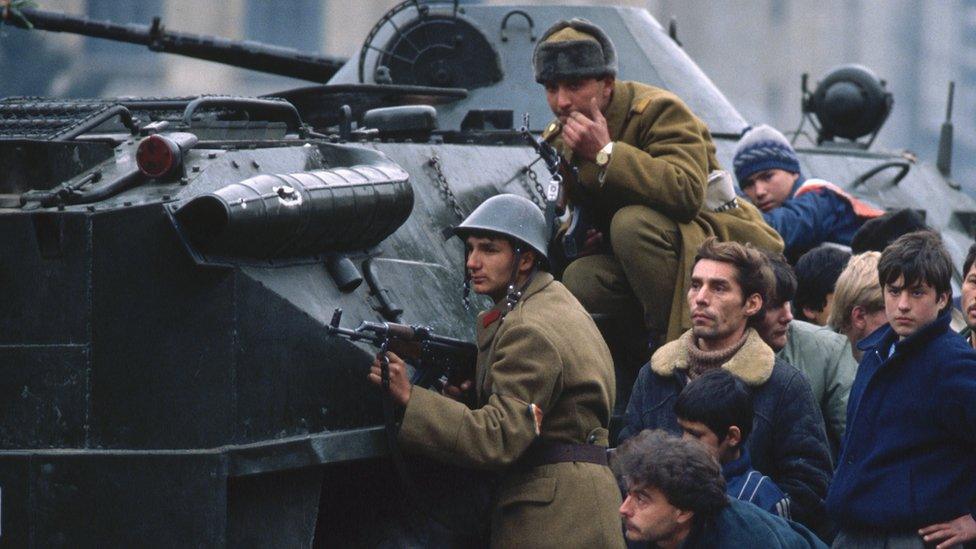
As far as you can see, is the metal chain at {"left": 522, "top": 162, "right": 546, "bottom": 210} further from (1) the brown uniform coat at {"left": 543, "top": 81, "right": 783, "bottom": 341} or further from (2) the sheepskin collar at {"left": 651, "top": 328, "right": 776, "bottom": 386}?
(2) the sheepskin collar at {"left": 651, "top": 328, "right": 776, "bottom": 386}

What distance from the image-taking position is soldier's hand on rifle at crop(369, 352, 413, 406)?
712 cm

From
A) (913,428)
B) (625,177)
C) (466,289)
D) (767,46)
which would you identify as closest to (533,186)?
(625,177)

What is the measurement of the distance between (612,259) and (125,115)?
2.08 m

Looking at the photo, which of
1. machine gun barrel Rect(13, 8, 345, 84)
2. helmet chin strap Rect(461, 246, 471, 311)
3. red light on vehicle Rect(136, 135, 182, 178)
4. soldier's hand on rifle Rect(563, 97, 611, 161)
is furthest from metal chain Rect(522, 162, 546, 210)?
machine gun barrel Rect(13, 8, 345, 84)

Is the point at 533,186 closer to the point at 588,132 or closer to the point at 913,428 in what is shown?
the point at 588,132

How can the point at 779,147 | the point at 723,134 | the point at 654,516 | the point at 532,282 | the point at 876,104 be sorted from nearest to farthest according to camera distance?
1. the point at 654,516
2. the point at 532,282
3. the point at 779,147
4. the point at 723,134
5. the point at 876,104

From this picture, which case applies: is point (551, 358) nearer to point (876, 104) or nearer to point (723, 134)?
point (723, 134)

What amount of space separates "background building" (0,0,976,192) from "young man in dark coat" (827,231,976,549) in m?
38.8

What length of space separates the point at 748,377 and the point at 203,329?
1861 mm

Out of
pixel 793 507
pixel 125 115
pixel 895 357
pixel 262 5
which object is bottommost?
pixel 262 5

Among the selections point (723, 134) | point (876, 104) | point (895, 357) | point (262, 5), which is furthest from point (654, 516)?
point (262, 5)

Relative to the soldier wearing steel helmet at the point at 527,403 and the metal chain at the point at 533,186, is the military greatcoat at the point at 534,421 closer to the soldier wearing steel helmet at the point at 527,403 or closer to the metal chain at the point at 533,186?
the soldier wearing steel helmet at the point at 527,403

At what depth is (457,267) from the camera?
8250 mm

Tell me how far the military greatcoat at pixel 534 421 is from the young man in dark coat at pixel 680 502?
2.83 ft
